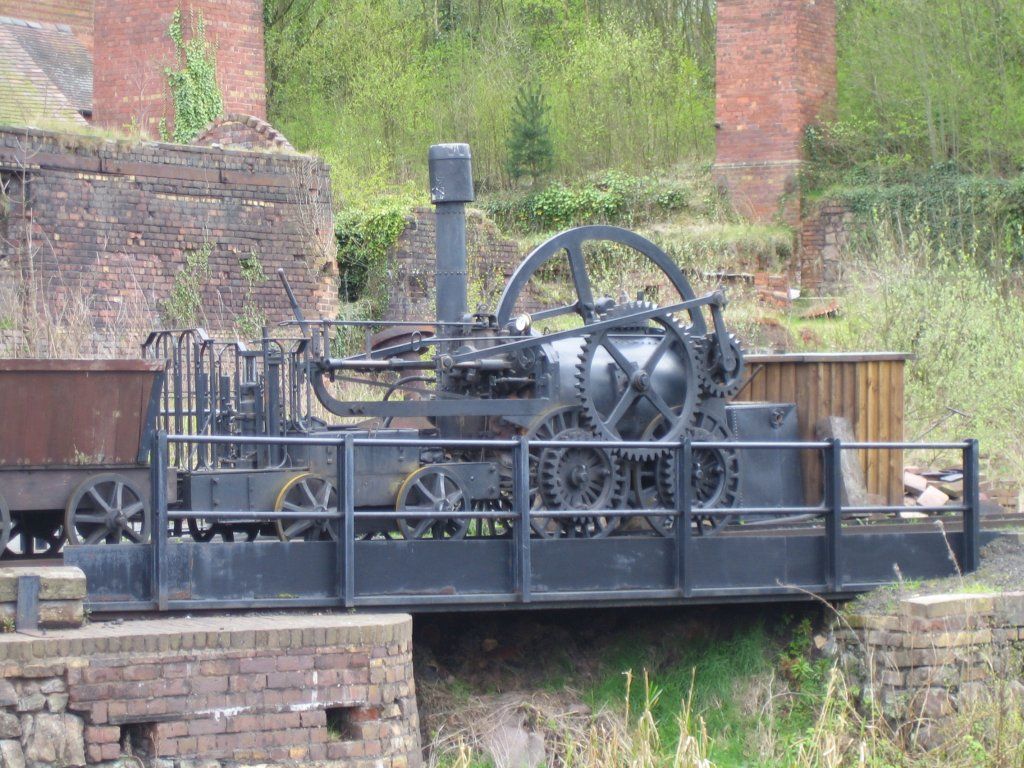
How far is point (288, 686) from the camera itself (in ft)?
23.5

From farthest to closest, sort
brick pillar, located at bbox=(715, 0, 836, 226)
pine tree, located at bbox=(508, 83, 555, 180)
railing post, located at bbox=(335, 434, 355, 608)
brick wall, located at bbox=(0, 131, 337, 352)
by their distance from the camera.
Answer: pine tree, located at bbox=(508, 83, 555, 180)
brick pillar, located at bbox=(715, 0, 836, 226)
brick wall, located at bbox=(0, 131, 337, 352)
railing post, located at bbox=(335, 434, 355, 608)

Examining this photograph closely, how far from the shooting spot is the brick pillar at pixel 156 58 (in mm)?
24156

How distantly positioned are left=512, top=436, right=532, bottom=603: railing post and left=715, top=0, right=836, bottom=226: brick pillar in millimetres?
20740

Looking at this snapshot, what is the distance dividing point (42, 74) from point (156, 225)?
7457 mm

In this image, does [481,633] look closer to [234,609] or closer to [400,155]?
[234,609]

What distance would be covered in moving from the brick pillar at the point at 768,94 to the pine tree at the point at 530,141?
3563 millimetres

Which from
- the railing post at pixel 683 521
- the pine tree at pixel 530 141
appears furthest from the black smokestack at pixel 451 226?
the pine tree at pixel 530 141

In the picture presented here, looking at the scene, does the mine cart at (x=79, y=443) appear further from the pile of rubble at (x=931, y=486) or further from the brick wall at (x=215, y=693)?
the pile of rubble at (x=931, y=486)

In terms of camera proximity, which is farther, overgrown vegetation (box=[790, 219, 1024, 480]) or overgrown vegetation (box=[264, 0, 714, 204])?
overgrown vegetation (box=[264, 0, 714, 204])

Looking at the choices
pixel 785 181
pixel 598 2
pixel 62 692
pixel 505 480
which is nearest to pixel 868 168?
pixel 785 181

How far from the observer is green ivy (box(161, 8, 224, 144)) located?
78.3ft

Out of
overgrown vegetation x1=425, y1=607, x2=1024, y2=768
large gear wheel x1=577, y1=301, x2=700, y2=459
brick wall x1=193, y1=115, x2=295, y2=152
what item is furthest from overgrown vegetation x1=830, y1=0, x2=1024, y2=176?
overgrown vegetation x1=425, y1=607, x2=1024, y2=768

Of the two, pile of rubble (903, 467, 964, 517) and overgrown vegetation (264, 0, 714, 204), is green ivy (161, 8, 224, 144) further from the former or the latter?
pile of rubble (903, 467, 964, 517)

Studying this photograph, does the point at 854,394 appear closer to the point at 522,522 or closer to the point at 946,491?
the point at 946,491
